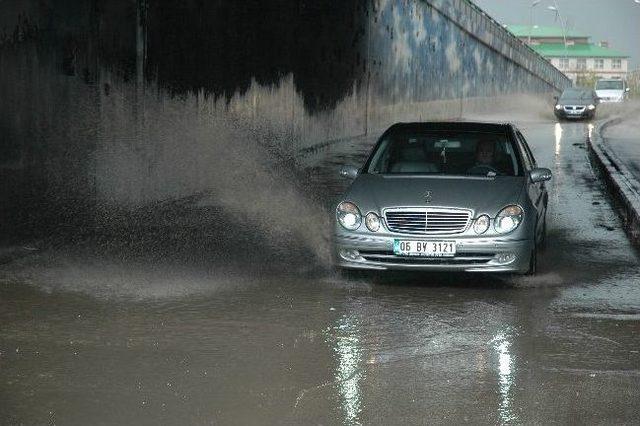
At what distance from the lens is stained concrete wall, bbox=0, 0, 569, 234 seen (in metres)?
11.0

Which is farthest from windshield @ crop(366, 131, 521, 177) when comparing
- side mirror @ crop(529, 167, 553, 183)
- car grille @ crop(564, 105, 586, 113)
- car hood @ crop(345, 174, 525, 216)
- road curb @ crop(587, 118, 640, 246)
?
car grille @ crop(564, 105, 586, 113)

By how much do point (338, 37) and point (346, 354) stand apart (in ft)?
61.1

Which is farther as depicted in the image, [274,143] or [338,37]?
[338,37]

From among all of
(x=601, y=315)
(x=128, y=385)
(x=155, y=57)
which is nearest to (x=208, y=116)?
(x=155, y=57)

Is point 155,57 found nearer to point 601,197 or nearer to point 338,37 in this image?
point 601,197

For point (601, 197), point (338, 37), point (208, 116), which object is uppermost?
point (338, 37)

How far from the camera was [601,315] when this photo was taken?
7852mm

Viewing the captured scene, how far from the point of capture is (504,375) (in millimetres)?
5996

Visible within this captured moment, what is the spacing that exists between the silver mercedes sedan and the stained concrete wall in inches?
132

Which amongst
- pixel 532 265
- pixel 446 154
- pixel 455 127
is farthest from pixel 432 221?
pixel 455 127

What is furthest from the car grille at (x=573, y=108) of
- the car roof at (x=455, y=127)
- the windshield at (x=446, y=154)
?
the windshield at (x=446, y=154)

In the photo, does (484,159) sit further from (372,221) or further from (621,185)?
(621,185)

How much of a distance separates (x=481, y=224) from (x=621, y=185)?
27.3 feet

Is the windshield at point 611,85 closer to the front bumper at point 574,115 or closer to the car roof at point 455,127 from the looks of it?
the front bumper at point 574,115
